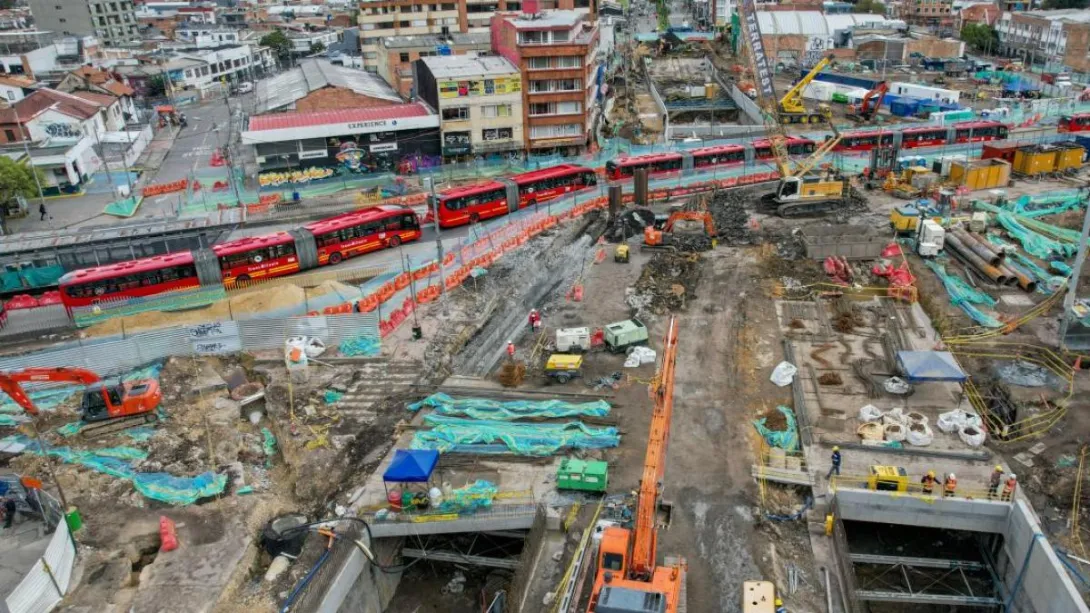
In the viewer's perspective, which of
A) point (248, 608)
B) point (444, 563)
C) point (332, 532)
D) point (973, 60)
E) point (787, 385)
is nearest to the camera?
point (248, 608)

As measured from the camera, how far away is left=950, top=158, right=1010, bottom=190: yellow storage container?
5538cm

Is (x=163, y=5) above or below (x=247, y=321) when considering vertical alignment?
above

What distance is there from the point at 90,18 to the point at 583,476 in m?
146

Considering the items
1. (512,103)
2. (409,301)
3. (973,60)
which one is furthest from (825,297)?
(973,60)

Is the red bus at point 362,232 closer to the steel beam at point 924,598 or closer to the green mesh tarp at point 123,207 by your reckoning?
the green mesh tarp at point 123,207

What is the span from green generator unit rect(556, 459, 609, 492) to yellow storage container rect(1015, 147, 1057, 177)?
5257 cm

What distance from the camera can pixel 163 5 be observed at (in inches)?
6614

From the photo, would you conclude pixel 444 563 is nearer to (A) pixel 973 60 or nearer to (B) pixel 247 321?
(B) pixel 247 321

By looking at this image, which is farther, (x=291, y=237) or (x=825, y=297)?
(x=291, y=237)

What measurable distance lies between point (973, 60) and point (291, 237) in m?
116

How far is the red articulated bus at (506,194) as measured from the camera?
50.4 m

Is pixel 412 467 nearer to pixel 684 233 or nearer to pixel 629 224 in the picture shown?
pixel 684 233

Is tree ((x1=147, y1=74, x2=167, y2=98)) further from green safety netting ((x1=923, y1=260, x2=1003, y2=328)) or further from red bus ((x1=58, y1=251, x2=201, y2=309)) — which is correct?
green safety netting ((x1=923, y1=260, x2=1003, y2=328))

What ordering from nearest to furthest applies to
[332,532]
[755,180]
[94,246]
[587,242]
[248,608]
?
[248,608] < [332,532] < [94,246] < [587,242] < [755,180]
